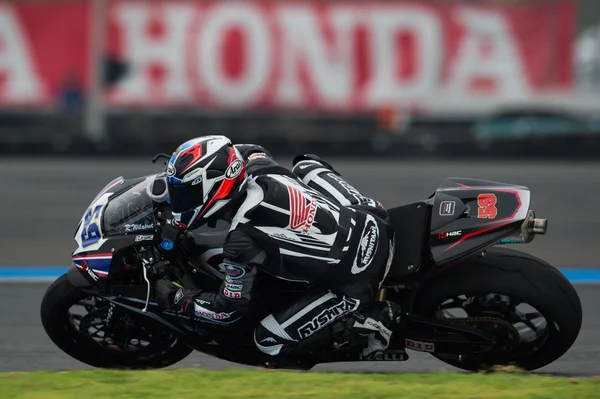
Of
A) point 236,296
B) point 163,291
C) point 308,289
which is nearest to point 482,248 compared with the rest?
point 308,289

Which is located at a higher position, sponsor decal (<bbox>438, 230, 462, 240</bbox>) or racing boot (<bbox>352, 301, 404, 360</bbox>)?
sponsor decal (<bbox>438, 230, 462, 240</bbox>)

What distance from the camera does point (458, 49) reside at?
90.8 feet

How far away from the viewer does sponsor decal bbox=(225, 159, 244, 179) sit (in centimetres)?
541

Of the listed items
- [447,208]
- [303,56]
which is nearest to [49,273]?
[447,208]

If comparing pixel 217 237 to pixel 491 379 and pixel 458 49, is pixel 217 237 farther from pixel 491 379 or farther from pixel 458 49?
pixel 458 49

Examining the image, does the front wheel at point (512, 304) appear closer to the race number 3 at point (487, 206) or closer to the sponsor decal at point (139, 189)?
the race number 3 at point (487, 206)

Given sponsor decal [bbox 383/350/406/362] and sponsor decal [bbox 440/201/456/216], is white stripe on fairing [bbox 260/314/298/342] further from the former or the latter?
sponsor decal [bbox 440/201/456/216]

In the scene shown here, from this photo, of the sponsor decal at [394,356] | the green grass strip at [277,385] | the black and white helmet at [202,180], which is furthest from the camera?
the sponsor decal at [394,356]

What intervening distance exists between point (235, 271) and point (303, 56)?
22.6 meters

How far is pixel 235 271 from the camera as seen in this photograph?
5.46m

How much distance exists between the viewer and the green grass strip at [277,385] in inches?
195

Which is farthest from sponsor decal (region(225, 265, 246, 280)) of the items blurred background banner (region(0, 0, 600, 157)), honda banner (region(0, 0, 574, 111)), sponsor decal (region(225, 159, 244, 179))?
honda banner (region(0, 0, 574, 111))

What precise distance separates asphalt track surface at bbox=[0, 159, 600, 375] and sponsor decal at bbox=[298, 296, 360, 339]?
560 millimetres

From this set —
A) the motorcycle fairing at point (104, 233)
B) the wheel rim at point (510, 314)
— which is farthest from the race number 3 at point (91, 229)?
the wheel rim at point (510, 314)
